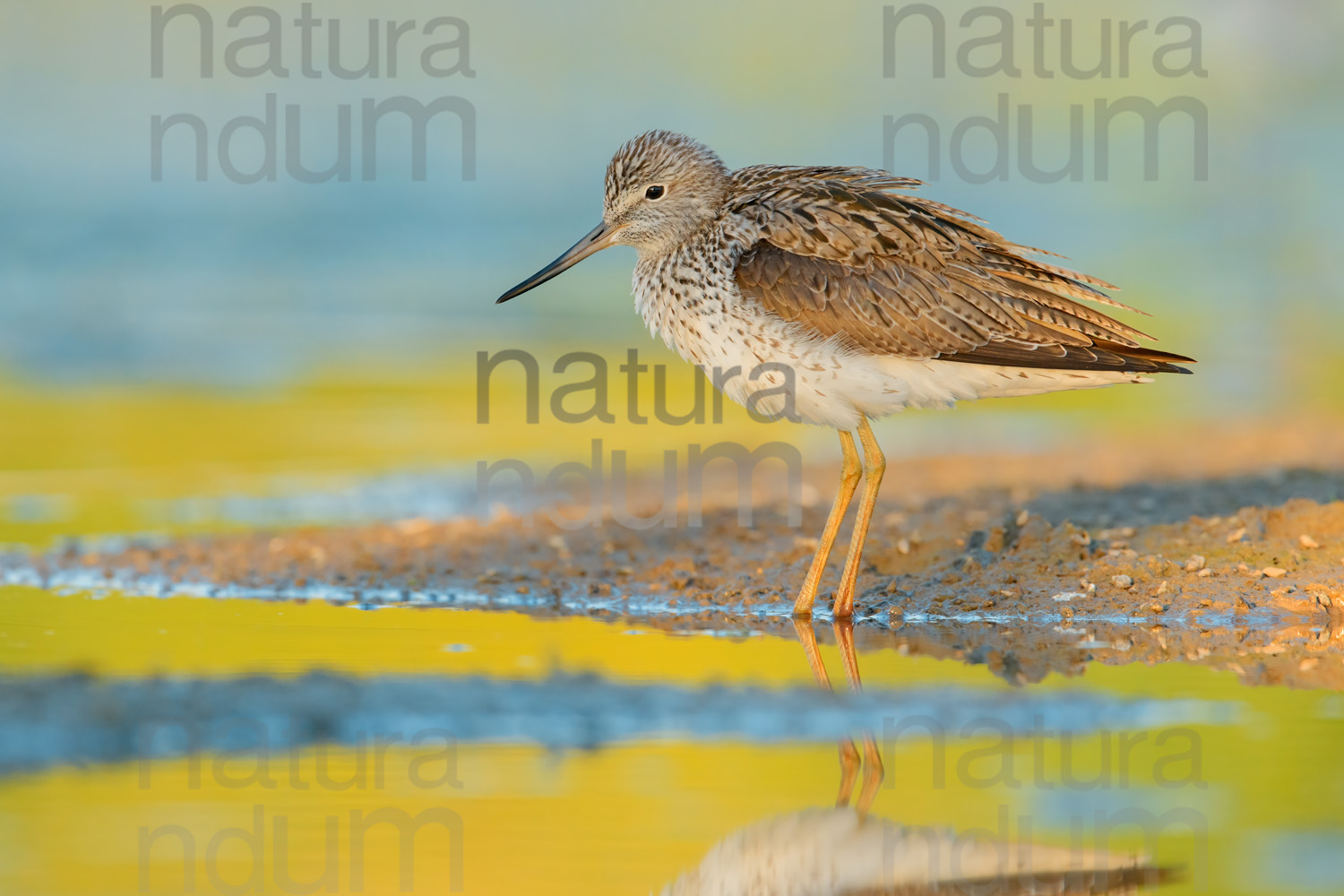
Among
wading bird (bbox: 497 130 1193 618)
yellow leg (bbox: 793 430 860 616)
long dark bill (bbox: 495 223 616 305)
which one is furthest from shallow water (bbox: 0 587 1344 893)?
long dark bill (bbox: 495 223 616 305)

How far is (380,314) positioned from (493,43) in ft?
36.9

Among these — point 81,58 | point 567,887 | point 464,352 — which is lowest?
point 567,887

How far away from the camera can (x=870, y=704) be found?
6.43 metres

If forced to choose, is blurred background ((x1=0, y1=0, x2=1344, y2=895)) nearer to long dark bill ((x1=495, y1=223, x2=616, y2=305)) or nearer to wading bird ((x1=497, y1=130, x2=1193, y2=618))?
wading bird ((x1=497, y1=130, x2=1193, y2=618))

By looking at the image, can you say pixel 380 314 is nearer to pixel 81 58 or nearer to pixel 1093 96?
pixel 81 58

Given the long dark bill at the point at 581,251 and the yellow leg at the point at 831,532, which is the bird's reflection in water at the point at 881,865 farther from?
the long dark bill at the point at 581,251

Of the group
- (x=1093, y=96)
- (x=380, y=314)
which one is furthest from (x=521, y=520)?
(x=1093, y=96)

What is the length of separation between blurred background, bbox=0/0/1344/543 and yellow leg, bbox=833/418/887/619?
6012 mm

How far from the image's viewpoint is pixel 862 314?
8.08 meters

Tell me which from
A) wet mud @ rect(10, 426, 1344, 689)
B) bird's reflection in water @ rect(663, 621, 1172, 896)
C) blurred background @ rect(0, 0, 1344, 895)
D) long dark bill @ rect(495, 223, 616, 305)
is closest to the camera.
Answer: bird's reflection in water @ rect(663, 621, 1172, 896)

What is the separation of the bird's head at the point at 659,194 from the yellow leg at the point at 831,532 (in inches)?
57.0

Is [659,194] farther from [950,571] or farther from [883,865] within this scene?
[883,865]

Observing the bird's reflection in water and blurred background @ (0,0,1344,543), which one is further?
blurred background @ (0,0,1344,543)

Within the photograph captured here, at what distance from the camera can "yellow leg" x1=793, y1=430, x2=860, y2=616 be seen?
8328 millimetres
